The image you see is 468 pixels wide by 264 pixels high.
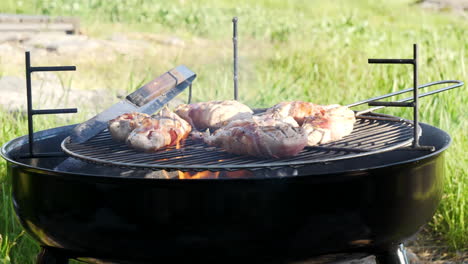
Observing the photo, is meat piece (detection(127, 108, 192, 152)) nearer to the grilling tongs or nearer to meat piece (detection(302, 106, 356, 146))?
the grilling tongs

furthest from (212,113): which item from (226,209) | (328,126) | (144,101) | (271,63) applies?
(271,63)

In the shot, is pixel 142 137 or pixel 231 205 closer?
pixel 231 205

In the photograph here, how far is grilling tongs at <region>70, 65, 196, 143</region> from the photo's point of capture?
90.0 inches

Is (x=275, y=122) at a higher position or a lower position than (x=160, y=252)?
higher

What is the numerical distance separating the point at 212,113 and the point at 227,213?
720 millimetres


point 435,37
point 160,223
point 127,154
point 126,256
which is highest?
point 435,37

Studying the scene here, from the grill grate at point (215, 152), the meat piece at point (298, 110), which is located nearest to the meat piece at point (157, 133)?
the grill grate at point (215, 152)

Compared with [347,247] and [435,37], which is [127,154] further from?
[435,37]

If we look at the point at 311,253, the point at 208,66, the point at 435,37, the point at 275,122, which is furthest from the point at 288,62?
the point at 311,253

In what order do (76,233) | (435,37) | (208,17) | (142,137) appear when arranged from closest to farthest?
(76,233) → (142,137) → (435,37) → (208,17)

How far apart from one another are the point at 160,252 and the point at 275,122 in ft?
2.02

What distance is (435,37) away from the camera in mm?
6297

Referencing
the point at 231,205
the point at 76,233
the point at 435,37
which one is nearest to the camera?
the point at 231,205

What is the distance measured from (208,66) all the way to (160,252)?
4.32m
